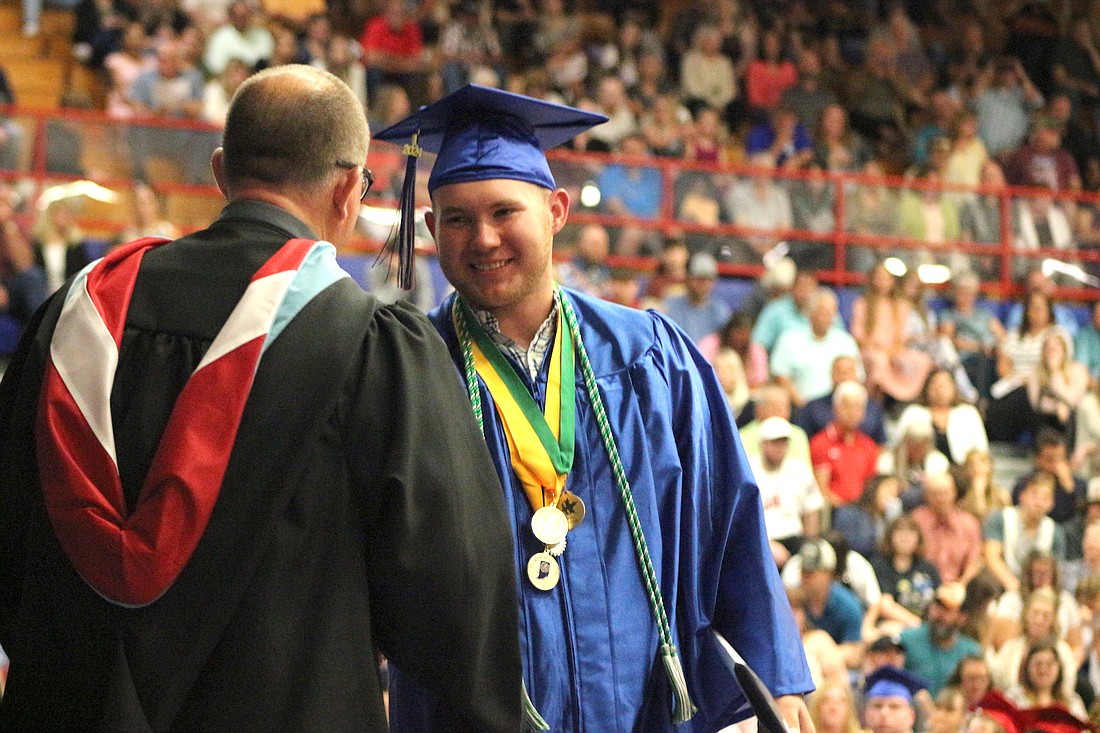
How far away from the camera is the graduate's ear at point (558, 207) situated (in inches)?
124

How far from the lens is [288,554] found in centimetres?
229

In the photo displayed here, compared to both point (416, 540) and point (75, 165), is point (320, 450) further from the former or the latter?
point (75, 165)

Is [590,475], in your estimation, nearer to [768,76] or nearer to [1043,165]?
[768,76]

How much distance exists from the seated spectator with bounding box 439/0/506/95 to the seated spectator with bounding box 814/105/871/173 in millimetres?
2632

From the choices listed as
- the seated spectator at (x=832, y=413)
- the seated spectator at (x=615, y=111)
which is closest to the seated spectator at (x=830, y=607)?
the seated spectator at (x=832, y=413)

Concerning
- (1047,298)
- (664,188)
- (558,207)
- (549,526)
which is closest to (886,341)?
(1047,298)

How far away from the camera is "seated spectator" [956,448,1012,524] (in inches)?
335

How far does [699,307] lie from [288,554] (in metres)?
7.42

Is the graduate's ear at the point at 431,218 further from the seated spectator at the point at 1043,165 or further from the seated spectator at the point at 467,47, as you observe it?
the seated spectator at the point at 1043,165

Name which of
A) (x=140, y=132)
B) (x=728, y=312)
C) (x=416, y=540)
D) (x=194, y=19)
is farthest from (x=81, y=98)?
(x=416, y=540)

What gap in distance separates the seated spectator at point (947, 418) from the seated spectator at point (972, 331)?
71 centimetres

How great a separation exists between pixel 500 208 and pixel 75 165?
674cm

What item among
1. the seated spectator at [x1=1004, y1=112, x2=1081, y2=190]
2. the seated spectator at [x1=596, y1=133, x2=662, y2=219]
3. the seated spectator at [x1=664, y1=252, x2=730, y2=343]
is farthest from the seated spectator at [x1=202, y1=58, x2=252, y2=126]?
the seated spectator at [x1=1004, y1=112, x2=1081, y2=190]

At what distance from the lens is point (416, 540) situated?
2.30m
